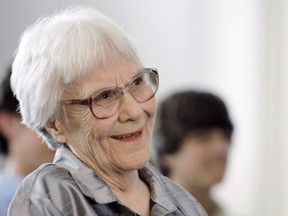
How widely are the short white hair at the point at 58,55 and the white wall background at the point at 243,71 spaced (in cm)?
153

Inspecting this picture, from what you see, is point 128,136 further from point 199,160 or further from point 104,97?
point 199,160

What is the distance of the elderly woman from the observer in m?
1.23

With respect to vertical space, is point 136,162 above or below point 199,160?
above

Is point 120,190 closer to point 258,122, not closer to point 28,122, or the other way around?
point 28,122

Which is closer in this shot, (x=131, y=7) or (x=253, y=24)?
(x=131, y=7)

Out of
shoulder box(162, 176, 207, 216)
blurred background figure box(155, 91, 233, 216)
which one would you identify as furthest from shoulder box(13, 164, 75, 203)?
blurred background figure box(155, 91, 233, 216)

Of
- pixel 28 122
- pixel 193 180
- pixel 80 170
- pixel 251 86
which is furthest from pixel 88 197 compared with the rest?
Result: pixel 251 86

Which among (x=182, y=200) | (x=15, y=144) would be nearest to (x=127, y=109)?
(x=182, y=200)

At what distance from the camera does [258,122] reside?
9.98ft

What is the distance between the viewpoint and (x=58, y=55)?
4.03 ft

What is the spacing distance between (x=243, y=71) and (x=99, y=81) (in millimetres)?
1835

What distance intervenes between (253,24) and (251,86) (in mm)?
240

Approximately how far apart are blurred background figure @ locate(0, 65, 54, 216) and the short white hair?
829 mm

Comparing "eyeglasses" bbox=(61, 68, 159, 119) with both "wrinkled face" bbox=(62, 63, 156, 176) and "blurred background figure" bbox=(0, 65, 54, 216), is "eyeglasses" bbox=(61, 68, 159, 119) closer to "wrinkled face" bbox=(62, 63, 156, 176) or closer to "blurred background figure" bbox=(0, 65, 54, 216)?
"wrinkled face" bbox=(62, 63, 156, 176)
